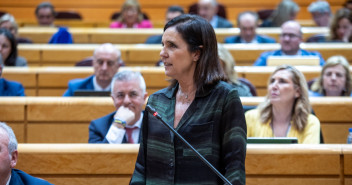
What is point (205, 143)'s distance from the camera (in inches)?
56.4

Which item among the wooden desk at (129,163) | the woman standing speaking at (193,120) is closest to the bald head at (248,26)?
the wooden desk at (129,163)

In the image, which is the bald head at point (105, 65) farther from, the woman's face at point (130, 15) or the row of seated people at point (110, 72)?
the woman's face at point (130, 15)

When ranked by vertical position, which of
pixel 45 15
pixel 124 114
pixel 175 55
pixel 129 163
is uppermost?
pixel 175 55

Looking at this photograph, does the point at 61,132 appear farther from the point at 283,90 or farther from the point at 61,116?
the point at 283,90

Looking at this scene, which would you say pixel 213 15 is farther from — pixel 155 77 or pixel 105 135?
pixel 105 135

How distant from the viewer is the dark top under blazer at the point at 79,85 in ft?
11.9

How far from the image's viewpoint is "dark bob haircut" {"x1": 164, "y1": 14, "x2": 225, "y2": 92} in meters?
1.48

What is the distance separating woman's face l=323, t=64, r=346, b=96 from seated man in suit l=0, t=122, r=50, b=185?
2.29 meters

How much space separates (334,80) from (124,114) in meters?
1.59

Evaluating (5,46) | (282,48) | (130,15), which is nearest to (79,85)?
(5,46)

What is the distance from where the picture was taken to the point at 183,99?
1.53m

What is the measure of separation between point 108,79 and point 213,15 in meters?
2.64

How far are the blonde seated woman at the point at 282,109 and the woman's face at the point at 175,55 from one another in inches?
62.1

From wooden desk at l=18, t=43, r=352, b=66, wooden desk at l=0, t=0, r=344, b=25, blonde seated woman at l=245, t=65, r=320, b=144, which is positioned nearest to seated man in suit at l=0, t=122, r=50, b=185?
blonde seated woman at l=245, t=65, r=320, b=144
